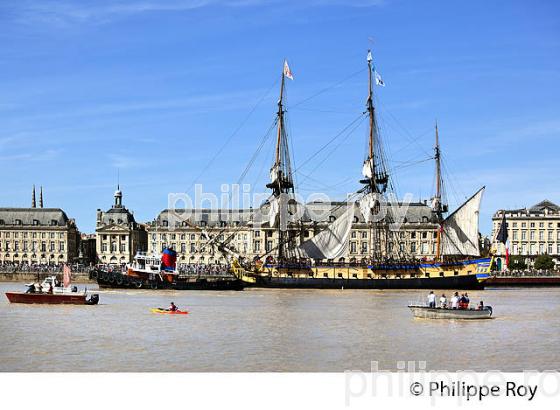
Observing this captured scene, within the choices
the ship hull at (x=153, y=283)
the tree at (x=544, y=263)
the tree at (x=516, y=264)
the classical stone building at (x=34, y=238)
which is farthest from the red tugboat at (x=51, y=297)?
the classical stone building at (x=34, y=238)

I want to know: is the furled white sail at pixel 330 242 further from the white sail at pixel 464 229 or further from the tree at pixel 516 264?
the tree at pixel 516 264

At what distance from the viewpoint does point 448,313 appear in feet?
163

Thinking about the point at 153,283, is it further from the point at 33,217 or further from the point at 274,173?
the point at 33,217

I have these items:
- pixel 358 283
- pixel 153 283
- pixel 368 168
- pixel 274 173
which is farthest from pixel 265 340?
pixel 368 168

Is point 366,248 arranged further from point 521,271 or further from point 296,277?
point 296,277

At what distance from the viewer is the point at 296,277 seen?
10262 cm

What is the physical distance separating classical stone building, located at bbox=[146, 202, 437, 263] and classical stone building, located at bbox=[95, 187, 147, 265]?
3423 mm

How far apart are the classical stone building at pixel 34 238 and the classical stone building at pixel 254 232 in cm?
1391

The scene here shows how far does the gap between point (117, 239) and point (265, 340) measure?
4932 inches

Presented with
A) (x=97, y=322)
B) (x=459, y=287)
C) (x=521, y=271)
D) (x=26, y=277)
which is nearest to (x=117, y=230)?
(x=26, y=277)

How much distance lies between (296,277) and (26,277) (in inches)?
1567

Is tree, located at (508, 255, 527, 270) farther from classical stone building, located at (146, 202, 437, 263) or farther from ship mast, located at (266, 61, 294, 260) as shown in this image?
ship mast, located at (266, 61, 294, 260)

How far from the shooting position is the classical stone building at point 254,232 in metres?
150

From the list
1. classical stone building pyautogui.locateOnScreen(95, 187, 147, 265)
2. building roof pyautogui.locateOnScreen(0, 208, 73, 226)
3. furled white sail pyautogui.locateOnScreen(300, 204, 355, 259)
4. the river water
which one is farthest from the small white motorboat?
building roof pyautogui.locateOnScreen(0, 208, 73, 226)
